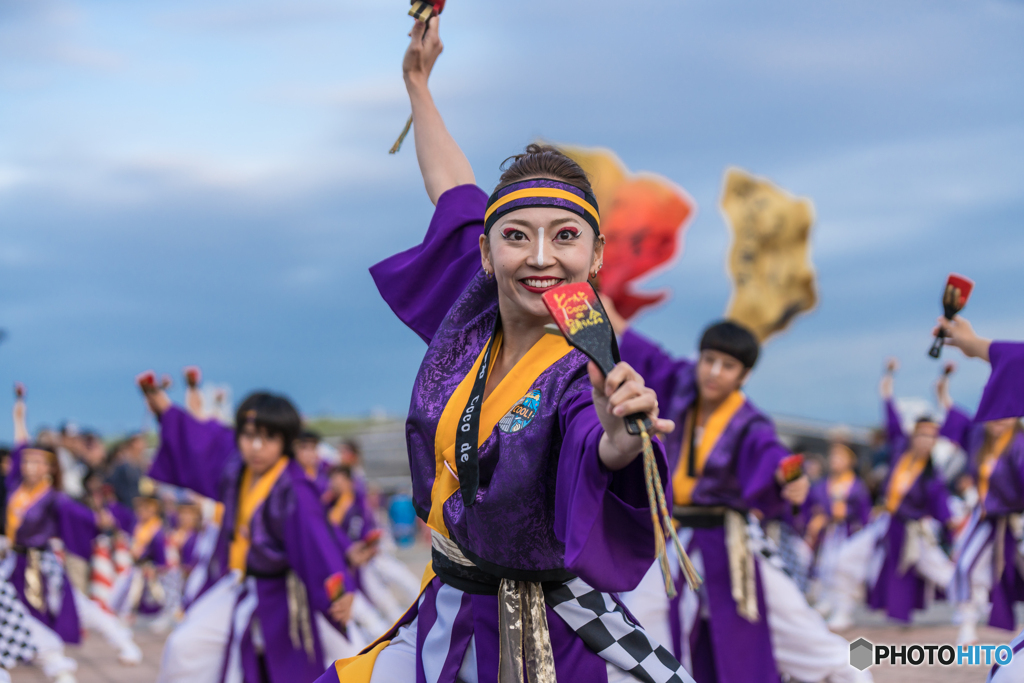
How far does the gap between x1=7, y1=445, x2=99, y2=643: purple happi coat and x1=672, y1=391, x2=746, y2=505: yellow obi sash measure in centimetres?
588

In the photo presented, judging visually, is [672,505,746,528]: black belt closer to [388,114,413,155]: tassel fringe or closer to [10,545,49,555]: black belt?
[388,114,413,155]: tassel fringe

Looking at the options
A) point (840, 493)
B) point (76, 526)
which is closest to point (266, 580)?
point (76, 526)

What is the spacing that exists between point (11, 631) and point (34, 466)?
3.68 m

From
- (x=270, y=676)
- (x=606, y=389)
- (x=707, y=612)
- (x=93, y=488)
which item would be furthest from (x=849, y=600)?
(x=606, y=389)

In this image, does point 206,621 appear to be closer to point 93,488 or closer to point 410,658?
point 410,658

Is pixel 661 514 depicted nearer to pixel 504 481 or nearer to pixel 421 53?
pixel 504 481

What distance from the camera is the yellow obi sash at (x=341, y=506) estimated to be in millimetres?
12312

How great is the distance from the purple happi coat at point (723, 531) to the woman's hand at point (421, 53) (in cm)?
263

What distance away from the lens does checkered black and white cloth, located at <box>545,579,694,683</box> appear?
241 cm

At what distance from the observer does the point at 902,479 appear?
10.6m

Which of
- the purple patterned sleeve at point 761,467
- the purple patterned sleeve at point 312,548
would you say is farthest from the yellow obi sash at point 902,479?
the purple patterned sleeve at point 312,548

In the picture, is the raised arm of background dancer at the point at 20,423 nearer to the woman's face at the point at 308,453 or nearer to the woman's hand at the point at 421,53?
the woman's face at the point at 308,453

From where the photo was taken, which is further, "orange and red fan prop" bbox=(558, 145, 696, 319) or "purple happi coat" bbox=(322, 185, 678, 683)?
"orange and red fan prop" bbox=(558, 145, 696, 319)

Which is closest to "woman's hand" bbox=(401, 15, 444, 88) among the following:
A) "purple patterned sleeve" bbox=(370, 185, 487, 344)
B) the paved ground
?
"purple patterned sleeve" bbox=(370, 185, 487, 344)
